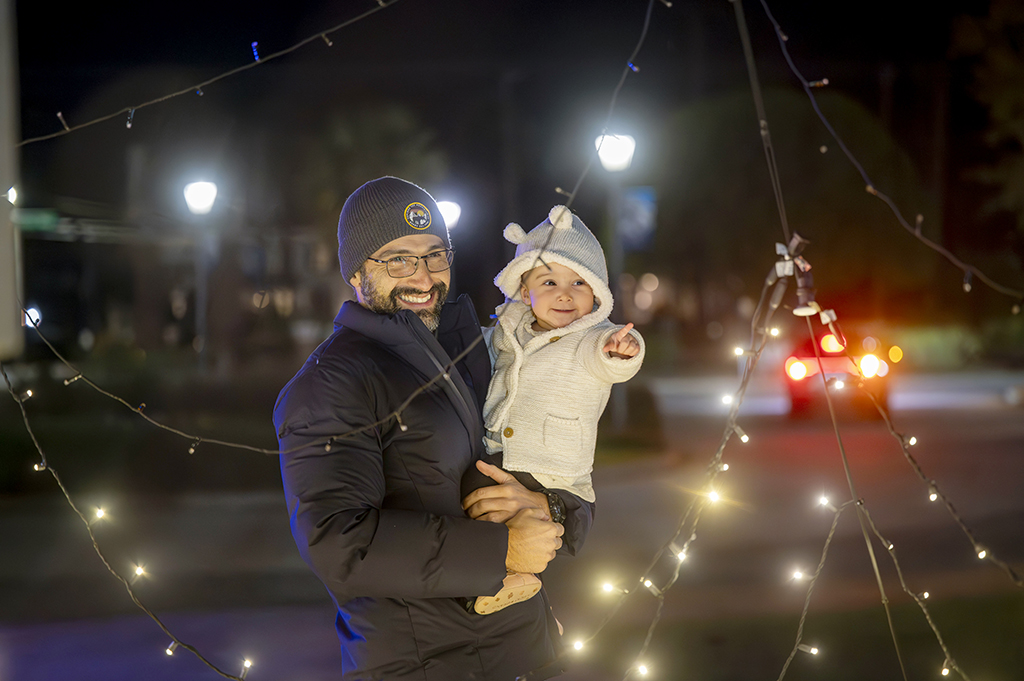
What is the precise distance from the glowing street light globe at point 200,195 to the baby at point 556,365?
358 inches

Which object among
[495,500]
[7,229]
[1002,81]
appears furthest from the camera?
[1002,81]

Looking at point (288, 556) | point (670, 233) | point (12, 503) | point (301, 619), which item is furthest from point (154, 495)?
point (670, 233)

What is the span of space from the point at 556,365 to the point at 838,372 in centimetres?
862

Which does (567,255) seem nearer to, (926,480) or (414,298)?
(414,298)

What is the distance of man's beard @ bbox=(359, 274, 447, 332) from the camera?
202cm

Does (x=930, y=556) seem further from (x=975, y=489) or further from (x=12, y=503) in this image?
(x=12, y=503)

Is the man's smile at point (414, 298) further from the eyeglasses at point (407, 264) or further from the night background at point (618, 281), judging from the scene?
the night background at point (618, 281)

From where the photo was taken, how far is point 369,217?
81.5 inches

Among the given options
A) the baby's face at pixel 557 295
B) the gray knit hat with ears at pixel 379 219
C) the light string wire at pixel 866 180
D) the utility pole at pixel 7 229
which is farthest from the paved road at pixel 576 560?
the light string wire at pixel 866 180

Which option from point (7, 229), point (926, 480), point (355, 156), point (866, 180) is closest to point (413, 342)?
point (866, 180)

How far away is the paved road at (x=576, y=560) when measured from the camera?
16.1 ft

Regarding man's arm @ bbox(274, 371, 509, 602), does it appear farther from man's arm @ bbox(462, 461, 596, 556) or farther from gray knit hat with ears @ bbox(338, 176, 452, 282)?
gray knit hat with ears @ bbox(338, 176, 452, 282)

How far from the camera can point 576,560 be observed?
6293 millimetres

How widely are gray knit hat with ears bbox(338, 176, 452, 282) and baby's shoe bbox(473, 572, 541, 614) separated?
87cm
